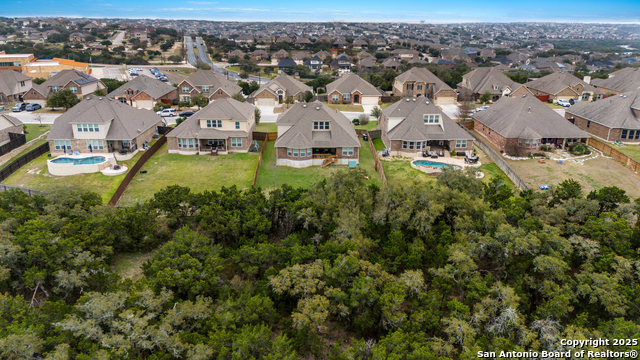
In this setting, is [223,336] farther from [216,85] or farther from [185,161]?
[216,85]

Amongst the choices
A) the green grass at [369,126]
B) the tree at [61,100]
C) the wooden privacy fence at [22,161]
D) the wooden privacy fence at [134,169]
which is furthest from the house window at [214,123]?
the tree at [61,100]

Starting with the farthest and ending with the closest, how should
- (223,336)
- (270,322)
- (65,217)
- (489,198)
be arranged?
(489,198), (65,217), (270,322), (223,336)

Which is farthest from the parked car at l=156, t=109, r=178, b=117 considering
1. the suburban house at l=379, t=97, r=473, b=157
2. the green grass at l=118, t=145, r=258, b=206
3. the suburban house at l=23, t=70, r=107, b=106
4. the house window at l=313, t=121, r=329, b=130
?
the suburban house at l=379, t=97, r=473, b=157

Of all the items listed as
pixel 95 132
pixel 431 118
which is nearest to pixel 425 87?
pixel 431 118

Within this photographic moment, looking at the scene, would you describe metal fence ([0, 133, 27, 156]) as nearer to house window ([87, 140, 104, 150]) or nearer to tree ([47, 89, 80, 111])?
house window ([87, 140, 104, 150])

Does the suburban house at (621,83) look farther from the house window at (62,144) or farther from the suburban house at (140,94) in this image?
the house window at (62,144)

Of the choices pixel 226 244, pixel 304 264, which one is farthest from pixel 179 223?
pixel 304 264

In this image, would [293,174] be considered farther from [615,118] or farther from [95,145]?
[615,118]
